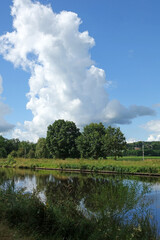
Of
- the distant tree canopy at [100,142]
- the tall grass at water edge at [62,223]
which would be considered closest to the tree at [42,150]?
the distant tree canopy at [100,142]

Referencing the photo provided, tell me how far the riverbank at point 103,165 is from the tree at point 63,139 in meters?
8.82

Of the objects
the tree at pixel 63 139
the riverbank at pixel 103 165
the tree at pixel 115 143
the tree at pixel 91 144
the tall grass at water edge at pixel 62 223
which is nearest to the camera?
the tall grass at water edge at pixel 62 223

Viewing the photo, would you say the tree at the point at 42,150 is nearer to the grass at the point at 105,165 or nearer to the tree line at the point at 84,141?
the tree line at the point at 84,141

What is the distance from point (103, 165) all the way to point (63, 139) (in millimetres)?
23161

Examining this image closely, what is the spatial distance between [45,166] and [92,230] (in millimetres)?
42852

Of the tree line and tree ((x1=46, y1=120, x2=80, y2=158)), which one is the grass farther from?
tree ((x1=46, y1=120, x2=80, y2=158))

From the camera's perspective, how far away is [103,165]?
37.9 meters

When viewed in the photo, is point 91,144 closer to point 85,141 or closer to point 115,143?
point 85,141

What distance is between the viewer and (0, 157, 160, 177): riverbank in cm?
3309

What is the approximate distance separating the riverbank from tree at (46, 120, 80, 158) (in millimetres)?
8815

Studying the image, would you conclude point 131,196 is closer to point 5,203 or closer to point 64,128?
point 5,203

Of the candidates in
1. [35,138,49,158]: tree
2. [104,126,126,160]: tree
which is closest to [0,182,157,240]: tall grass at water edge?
[104,126,126,160]: tree

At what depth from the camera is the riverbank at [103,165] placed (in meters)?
33.1

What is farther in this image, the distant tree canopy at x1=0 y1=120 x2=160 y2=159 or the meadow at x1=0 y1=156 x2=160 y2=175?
the distant tree canopy at x1=0 y1=120 x2=160 y2=159
